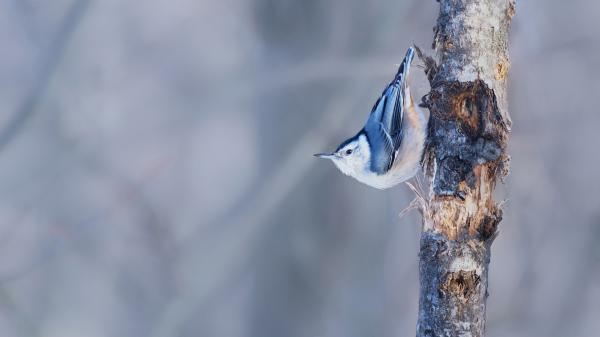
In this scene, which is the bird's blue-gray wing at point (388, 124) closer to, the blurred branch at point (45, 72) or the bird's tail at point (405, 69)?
the bird's tail at point (405, 69)

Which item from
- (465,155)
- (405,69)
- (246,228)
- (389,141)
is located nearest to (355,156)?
(389,141)

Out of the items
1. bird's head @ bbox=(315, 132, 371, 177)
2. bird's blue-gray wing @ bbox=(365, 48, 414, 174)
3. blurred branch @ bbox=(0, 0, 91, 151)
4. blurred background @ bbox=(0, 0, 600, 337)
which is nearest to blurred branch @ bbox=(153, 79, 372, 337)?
blurred background @ bbox=(0, 0, 600, 337)

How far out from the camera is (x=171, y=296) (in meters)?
6.11

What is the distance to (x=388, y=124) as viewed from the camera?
333 cm

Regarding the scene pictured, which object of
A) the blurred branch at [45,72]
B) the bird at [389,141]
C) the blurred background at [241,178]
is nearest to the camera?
the bird at [389,141]

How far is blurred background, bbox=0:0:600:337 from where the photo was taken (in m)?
5.67

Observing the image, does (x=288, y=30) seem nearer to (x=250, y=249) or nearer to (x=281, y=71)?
(x=281, y=71)

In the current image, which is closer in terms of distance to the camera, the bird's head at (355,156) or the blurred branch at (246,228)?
the bird's head at (355,156)

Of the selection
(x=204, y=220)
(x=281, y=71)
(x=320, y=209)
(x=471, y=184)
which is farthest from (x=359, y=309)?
(x=471, y=184)

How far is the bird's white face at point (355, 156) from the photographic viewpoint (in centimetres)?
339

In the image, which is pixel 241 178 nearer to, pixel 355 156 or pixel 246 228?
pixel 246 228

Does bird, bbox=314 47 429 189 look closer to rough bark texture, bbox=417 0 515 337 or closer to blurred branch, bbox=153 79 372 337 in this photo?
rough bark texture, bbox=417 0 515 337

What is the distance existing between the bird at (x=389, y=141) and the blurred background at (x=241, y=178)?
2.15 meters

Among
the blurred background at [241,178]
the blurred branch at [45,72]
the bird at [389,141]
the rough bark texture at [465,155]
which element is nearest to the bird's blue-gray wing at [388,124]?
the bird at [389,141]
